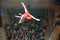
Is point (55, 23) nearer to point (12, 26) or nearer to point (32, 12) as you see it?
point (32, 12)

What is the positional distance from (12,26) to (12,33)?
0.41 feet

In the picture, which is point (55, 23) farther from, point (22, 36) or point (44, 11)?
point (22, 36)

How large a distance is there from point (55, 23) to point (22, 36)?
0.64 metres

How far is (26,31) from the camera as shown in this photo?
4625 mm

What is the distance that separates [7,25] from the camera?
4.63 meters

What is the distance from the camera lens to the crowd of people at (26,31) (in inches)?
182

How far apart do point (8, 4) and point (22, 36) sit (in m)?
0.63

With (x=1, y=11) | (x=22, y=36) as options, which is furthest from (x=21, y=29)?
(x=1, y=11)

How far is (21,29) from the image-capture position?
4.63 m

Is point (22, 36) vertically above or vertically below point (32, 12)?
below

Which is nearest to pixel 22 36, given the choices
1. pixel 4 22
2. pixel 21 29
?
pixel 21 29

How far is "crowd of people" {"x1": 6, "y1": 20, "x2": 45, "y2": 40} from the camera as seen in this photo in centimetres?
461

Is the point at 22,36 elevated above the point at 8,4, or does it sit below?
below

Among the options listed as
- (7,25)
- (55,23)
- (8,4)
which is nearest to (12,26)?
(7,25)
